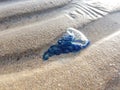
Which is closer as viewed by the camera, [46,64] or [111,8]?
[46,64]

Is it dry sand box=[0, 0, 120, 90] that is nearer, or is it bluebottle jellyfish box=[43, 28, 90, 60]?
dry sand box=[0, 0, 120, 90]

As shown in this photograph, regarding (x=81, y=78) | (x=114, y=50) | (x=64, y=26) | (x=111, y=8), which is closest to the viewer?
(x=81, y=78)

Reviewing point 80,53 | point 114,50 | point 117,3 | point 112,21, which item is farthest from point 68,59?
point 117,3

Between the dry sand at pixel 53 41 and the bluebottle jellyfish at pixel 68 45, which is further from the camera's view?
the bluebottle jellyfish at pixel 68 45

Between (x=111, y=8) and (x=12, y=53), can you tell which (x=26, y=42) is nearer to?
(x=12, y=53)
